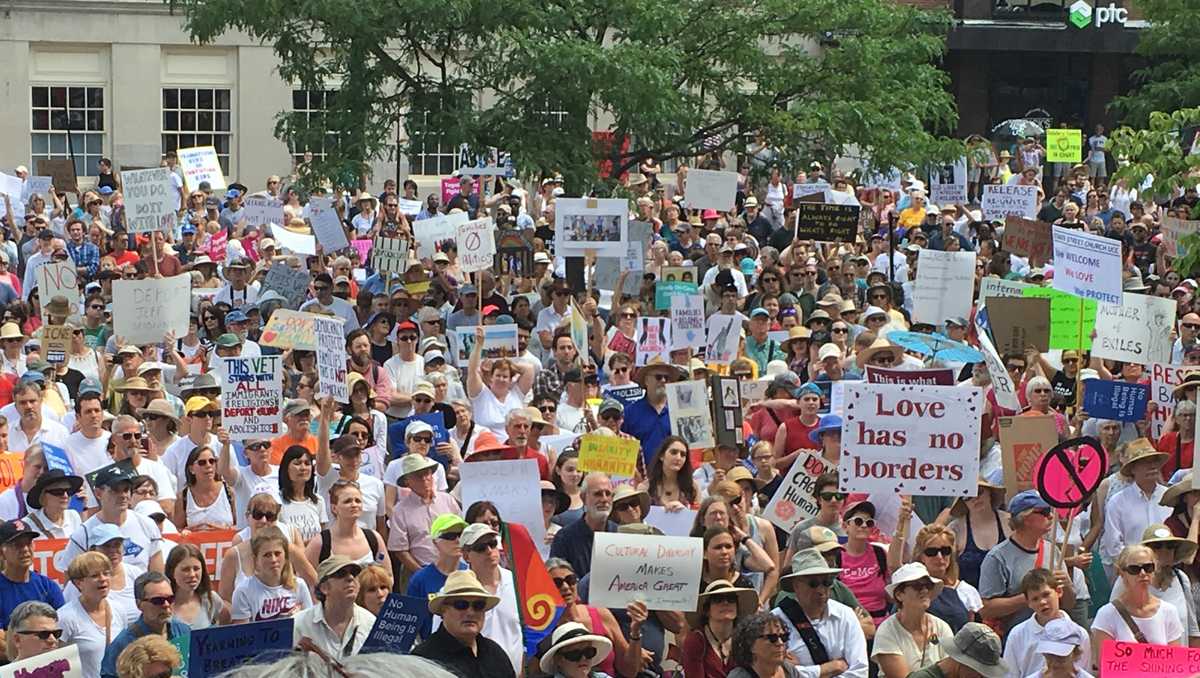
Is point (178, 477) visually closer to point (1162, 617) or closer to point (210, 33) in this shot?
point (1162, 617)

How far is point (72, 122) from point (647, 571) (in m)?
31.7

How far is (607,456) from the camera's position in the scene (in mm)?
12188

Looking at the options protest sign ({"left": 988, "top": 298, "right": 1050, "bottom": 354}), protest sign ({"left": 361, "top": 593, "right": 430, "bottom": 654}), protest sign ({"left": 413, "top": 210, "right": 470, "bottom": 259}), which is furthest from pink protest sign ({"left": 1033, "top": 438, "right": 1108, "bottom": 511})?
protest sign ({"left": 413, "top": 210, "right": 470, "bottom": 259})

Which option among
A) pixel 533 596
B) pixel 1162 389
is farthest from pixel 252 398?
pixel 1162 389

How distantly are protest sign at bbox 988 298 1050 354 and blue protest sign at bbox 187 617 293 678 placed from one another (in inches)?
342

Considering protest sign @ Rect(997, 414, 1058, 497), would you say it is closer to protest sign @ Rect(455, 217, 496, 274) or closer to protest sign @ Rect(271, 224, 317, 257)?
protest sign @ Rect(455, 217, 496, 274)

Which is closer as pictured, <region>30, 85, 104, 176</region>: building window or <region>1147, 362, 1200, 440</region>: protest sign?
<region>1147, 362, 1200, 440</region>: protest sign

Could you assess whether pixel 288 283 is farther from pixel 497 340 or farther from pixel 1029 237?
pixel 1029 237

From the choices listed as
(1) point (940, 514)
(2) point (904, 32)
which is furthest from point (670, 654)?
(2) point (904, 32)

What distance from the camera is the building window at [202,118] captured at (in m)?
40.1

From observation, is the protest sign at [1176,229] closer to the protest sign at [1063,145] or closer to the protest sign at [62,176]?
the protest sign at [1063,145]

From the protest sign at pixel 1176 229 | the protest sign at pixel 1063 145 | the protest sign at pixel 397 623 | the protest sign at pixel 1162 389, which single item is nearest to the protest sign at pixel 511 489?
the protest sign at pixel 397 623

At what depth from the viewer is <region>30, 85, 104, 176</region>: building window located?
128 feet

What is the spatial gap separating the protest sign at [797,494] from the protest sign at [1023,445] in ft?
3.06
